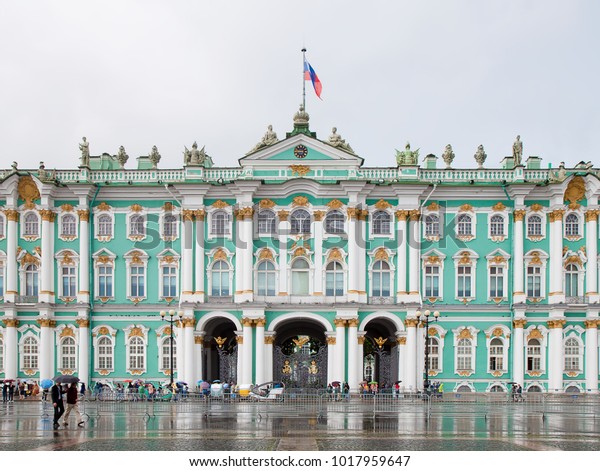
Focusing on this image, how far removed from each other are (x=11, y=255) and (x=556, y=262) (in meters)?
35.9

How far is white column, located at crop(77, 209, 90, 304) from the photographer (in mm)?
56406

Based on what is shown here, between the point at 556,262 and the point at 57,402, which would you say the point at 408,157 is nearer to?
the point at 556,262

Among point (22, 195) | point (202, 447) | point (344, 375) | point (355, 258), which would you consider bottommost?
point (344, 375)

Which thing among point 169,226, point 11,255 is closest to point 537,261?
point 169,226

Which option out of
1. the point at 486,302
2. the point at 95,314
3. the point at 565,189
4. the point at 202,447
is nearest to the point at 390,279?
the point at 486,302

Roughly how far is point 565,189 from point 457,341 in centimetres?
1218

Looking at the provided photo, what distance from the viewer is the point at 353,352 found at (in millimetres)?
54562

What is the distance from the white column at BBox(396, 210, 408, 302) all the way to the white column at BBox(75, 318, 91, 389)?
2061cm

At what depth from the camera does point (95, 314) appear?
5703cm

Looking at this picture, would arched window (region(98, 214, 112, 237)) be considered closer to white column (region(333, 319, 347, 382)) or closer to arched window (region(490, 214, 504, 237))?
white column (region(333, 319, 347, 382))

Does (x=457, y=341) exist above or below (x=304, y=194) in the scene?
below

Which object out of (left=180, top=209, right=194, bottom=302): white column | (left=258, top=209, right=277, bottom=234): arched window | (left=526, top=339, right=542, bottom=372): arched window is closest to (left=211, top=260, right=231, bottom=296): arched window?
(left=180, top=209, right=194, bottom=302): white column
